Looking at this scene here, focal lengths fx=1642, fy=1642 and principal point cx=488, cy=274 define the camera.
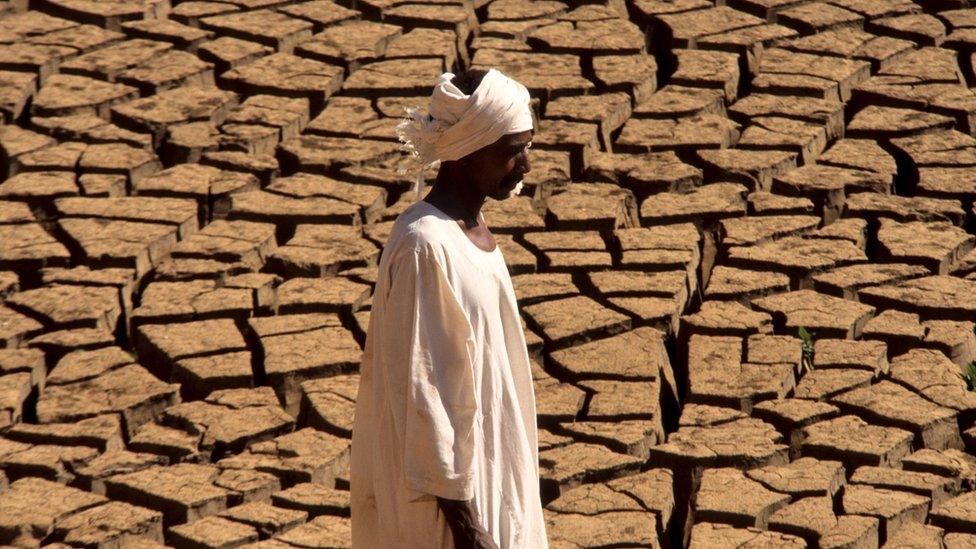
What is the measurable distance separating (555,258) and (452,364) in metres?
2.84

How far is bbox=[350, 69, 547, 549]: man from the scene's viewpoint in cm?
272

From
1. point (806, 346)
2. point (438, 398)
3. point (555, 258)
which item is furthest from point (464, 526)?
point (555, 258)

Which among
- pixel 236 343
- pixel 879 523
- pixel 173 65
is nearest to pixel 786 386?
pixel 879 523

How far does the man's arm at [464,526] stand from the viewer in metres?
2.73

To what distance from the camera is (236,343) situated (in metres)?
5.05

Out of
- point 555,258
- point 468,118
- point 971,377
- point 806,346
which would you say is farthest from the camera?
point 555,258

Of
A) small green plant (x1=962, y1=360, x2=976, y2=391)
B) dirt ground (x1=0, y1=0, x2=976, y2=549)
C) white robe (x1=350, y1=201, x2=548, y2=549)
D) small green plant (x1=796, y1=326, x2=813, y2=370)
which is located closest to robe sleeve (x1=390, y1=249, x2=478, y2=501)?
white robe (x1=350, y1=201, x2=548, y2=549)

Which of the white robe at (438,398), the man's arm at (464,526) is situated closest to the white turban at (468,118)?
the white robe at (438,398)

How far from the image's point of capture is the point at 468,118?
284 centimetres

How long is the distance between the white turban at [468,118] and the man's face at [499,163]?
18mm

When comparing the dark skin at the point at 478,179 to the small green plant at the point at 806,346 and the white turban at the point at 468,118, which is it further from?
the small green plant at the point at 806,346

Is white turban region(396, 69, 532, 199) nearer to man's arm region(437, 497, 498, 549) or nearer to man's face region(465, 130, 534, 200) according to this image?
man's face region(465, 130, 534, 200)

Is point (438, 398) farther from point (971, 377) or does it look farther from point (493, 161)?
point (971, 377)

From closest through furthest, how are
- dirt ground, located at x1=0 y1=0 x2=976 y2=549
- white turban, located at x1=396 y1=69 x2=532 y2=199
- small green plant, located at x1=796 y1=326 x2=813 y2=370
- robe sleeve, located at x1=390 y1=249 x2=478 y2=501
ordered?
robe sleeve, located at x1=390 y1=249 x2=478 y2=501
white turban, located at x1=396 y1=69 x2=532 y2=199
dirt ground, located at x1=0 y1=0 x2=976 y2=549
small green plant, located at x1=796 y1=326 x2=813 y2=370
